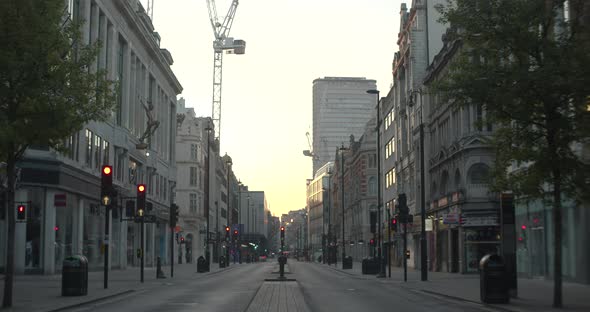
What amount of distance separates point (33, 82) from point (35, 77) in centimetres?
15

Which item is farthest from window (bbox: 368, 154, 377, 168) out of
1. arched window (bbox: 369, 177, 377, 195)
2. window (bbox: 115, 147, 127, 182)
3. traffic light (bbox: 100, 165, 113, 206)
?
traffic light (bbox: 100, 165, 113, 206)

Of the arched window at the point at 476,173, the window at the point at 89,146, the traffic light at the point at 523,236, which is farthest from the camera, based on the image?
the window at the point at 89,146

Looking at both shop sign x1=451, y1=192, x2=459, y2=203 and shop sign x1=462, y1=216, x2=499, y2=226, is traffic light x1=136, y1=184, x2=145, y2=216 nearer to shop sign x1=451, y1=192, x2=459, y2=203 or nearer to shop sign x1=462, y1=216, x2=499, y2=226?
shop sign x1=462, y1=216, x2=499, y2=226

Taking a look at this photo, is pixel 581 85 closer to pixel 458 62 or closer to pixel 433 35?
pixel 458 62

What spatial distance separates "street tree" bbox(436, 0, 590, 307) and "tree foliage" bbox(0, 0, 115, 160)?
11366mm

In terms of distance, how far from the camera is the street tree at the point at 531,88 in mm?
21344

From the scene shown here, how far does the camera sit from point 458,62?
23.5 meters

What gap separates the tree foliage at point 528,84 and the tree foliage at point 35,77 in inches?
447

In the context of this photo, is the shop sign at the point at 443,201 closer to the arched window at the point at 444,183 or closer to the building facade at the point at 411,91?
the arched window at the point at 444,183

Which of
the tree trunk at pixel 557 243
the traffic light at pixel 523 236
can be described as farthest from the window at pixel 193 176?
the tree trunk at pixel 557 243

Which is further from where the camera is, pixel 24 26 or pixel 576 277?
pixel 576 277

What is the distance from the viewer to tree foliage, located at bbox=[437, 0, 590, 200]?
2134 cm

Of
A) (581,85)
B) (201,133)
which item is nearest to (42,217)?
(581,85)

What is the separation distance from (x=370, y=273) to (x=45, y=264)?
22635 mm
